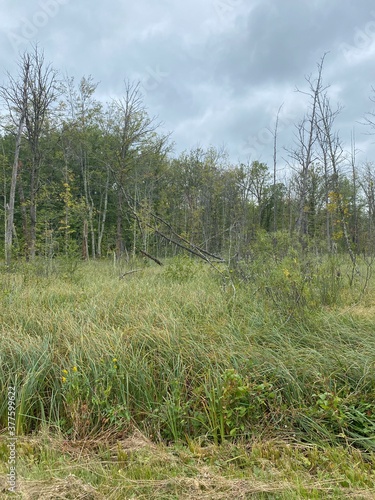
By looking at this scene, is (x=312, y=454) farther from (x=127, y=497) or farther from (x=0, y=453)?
(x=0, y=453)

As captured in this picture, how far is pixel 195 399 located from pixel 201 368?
11.6 inches

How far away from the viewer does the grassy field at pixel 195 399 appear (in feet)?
6.05

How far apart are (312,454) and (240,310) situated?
1.99 m

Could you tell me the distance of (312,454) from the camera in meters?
2.03

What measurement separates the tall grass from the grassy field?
12 mm

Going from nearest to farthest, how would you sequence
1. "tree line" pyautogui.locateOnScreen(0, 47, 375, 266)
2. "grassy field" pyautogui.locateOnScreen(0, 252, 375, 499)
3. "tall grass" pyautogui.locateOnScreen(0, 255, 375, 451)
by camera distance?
1. "grassy field" pyautogui.locateOnScreen(0, 252, 375, 499)
2. "tall grass" pyautogui.locateOnScreen(0, 255, 375, 451)
3. "tree line" pyautogui.locateOnScreen(0, 47, 375, 266)

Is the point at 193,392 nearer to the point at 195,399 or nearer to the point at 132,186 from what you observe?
the point at 195,399

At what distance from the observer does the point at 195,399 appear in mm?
2547

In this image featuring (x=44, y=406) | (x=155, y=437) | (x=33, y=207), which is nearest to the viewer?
(x=155, y=437)

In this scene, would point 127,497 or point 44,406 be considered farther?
point 44,406

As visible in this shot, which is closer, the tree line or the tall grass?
the tall grass

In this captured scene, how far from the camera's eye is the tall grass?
2.36 m

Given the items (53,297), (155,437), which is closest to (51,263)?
(53,297)

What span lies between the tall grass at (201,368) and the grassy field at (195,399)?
12 mm
